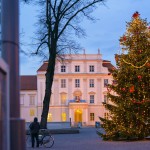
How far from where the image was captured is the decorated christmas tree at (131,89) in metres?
24.5

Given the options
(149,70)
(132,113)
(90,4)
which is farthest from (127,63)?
(90,4)

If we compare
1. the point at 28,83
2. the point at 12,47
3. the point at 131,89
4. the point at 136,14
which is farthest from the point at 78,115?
the point at 12,47

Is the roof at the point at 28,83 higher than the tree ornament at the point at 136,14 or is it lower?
lower

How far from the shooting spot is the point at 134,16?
26.0 metres

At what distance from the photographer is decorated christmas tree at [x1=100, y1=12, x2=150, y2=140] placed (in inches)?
964

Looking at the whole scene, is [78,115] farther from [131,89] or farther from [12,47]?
[12,47]

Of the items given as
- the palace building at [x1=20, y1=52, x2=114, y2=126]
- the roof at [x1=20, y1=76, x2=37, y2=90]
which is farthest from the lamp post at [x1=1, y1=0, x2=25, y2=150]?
the roof at [x1=20, y1=76, x2=37, y2=90]

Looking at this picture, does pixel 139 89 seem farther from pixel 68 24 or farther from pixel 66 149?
pixel 68 24

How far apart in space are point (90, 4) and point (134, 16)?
418 inches

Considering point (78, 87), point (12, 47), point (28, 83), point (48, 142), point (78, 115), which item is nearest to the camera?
point (12, 47)

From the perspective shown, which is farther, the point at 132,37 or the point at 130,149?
the point at 132,37

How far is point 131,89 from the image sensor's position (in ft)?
80.7

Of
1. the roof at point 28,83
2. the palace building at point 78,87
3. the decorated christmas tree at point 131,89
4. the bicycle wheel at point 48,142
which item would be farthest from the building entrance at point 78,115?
the bicycle wheel at point 48,142

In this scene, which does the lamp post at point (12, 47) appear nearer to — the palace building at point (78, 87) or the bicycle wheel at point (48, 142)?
the bicycle wheel at point (48, 142)
